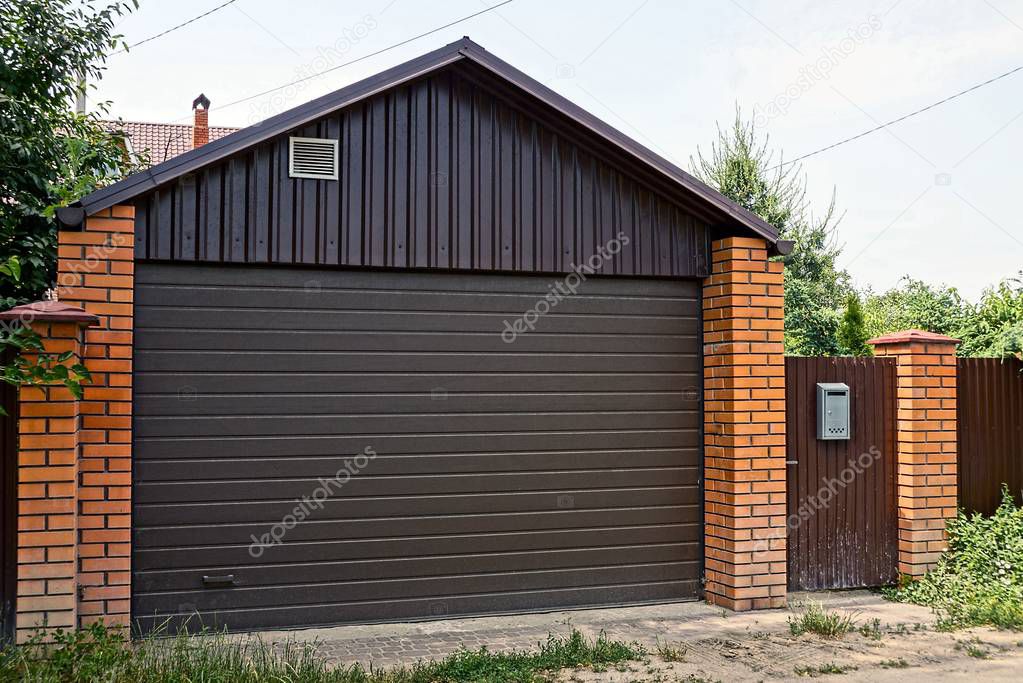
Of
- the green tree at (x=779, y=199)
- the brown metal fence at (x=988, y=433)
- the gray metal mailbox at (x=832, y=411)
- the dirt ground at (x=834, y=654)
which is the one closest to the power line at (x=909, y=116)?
the green tree at (x=779, y=199)

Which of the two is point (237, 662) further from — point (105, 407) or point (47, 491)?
point (105, 407)

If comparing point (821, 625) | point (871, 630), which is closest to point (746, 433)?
point (821, 625)

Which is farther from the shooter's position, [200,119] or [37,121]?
[200,119]

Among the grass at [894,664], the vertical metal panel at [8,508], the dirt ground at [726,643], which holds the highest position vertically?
the vertical metal panel at [8,508]

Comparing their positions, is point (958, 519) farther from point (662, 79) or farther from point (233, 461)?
point (662, 79)

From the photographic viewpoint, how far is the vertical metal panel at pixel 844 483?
8.17m

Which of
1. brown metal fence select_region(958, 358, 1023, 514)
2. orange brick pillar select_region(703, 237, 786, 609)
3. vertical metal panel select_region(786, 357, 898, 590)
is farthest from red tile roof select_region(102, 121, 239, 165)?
brown metal fence select_region(958, 358, 1023, 514)

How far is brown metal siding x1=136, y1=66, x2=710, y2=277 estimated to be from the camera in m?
6.73

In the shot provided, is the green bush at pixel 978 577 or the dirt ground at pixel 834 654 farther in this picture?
the green bush at pixel 978 577

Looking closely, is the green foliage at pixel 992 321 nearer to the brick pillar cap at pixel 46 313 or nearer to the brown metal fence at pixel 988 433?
the brown metal fence at pixel 988 433

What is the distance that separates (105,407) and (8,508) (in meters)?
0.90

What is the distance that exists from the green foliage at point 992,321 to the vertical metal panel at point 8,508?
8.91 meters

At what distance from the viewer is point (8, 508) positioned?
6.03 metres

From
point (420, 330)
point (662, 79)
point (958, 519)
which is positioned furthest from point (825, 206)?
point (420, 330)
